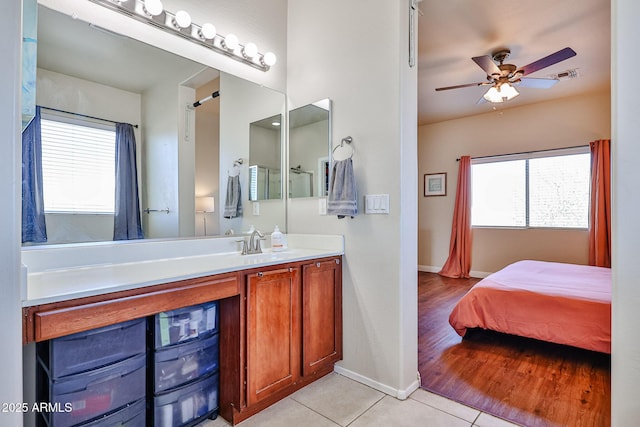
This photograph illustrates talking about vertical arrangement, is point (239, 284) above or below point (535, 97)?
below

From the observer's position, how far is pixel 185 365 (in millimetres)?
1529

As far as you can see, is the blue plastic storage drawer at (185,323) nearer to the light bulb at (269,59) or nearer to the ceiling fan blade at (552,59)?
the light bulb at (269,59)

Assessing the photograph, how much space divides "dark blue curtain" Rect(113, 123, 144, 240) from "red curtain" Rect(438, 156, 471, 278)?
468 centimetres

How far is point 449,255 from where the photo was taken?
5234mm

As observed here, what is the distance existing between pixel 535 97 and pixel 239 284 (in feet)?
15.5

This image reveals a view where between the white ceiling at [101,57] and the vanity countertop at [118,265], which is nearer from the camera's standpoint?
the vanity countertop at [118,265]

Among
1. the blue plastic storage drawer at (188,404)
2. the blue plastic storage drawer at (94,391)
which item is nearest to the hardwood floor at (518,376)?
the blue plastic storage drawer at (188,404)

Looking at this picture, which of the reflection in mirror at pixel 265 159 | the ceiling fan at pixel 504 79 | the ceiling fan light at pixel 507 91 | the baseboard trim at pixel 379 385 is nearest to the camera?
the baseboard trim at pixel 379 385

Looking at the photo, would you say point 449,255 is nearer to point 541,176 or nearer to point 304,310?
point 541,176

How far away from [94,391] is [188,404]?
450 mm

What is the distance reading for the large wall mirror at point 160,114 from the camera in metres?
1.48

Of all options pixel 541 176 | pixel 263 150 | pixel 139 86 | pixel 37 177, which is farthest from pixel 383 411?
pixel 541 176

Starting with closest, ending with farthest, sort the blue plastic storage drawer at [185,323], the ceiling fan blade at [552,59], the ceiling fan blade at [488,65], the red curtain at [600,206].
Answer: the blue plastic storage drawer at [185,323] < the ceiling fan blade at [552,59] < the ceiling fan blade at [488,65] < the red curtain at [600,206]

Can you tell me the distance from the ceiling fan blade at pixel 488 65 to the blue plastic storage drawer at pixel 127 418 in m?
3.25
